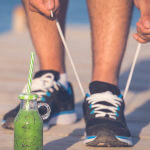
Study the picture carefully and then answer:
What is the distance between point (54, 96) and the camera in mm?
1953

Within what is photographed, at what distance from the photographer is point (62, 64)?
205 centimetres

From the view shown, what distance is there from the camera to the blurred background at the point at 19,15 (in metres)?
8.05

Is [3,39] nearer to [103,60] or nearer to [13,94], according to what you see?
[13,94]

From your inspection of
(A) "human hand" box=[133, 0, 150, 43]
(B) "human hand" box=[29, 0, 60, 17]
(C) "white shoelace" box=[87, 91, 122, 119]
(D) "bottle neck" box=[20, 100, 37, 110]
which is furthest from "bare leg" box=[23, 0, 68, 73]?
(D) "bottle neck" box=[20, 100, 37, 110]

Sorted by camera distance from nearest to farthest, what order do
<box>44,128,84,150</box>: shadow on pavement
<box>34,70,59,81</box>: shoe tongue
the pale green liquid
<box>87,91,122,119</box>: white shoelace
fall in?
the pale green liquid
<box>44,128,84,150</box>: shadow on pavement
<box>87,91,122,119</box>: white shoelace
<box>34,70,59,81</box>: shoe tongue

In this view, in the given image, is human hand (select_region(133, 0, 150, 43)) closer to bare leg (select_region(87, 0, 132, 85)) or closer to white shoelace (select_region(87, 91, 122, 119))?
bare leg (select_region(87, 0, 132, 85))

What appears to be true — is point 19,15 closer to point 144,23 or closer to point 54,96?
point 54,96

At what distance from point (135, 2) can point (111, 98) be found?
367 mm

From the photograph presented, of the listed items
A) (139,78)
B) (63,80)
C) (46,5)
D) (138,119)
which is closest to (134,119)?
(138,119)

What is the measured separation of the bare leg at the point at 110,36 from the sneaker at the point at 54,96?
19 centimetres

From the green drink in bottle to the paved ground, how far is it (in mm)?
187

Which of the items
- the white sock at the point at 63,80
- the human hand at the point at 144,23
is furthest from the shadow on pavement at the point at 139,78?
the human hand at the point at 144,23

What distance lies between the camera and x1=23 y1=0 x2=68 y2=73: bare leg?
2016mm

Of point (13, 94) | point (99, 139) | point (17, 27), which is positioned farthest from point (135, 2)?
point (17, 27)
